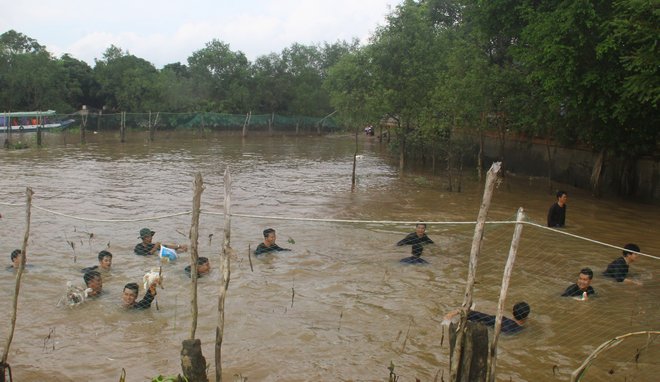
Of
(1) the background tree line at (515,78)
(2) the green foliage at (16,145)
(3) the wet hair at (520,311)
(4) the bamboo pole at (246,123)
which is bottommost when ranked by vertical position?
(3) the wet hair at (520,311)

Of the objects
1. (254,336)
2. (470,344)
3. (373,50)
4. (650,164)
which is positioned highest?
(373,50)

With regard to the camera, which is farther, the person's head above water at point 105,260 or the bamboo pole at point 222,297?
the person's head above water at point 105,260

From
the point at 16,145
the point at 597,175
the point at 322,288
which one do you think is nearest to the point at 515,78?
the point at 597,175

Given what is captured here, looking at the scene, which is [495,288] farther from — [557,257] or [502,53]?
[502,53]

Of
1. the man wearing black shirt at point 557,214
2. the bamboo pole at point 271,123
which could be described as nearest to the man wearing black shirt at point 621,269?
the man wearing black shirt at point 557,214

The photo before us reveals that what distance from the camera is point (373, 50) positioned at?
2147 centimetres

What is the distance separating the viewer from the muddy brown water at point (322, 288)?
7367 millimetres

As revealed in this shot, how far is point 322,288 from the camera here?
10172mm

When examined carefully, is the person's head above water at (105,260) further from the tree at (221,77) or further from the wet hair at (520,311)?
the tree at (221,77)

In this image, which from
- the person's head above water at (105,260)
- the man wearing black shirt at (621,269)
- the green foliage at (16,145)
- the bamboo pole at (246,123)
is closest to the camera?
the man wearing black shirt at (621,269)

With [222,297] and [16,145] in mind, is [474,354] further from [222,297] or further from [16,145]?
[16,145]

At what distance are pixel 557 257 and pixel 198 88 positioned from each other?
4445 centimetres

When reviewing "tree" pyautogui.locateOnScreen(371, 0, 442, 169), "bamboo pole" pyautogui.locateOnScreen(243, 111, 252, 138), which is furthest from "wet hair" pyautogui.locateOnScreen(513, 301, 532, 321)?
"bamboo pole" pyautogui.locateOnScreen(243, 111, 252, 138)

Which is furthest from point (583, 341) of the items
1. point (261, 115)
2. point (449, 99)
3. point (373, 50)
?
point (261, 115)
